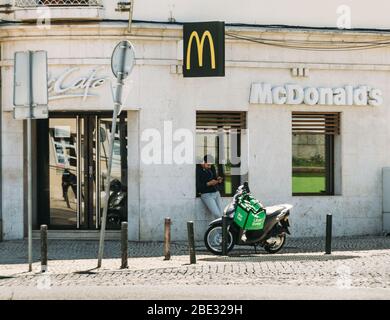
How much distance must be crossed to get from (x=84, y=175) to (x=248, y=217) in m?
4.74

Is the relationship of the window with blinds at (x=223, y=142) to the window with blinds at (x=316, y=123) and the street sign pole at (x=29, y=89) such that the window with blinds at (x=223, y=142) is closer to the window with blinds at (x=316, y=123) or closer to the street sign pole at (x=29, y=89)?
the window with blinds at (x=316, y=123)

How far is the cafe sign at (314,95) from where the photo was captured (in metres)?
18.8

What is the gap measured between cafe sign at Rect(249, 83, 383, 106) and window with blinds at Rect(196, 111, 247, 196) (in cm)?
64

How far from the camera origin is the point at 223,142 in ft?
62.8

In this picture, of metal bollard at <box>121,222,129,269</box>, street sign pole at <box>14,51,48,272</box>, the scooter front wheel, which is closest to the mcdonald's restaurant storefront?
the scooter front wheel

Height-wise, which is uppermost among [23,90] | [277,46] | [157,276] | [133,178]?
[277,46]

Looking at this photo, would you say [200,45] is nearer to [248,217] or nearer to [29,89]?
A: [248,217]

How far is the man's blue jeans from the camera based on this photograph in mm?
18453

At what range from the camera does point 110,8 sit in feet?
Answer: 60.0

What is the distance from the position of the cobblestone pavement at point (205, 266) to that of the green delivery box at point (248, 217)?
0.54 meters

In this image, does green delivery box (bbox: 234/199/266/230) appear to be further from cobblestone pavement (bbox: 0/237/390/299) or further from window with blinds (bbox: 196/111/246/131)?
window with blinds (bbox: 196/111/246/131)

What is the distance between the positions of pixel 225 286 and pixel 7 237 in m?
8.14

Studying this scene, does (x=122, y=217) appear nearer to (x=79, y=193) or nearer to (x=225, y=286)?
(x=79, y=193)

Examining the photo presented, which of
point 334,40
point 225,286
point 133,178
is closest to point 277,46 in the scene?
point 334,40
